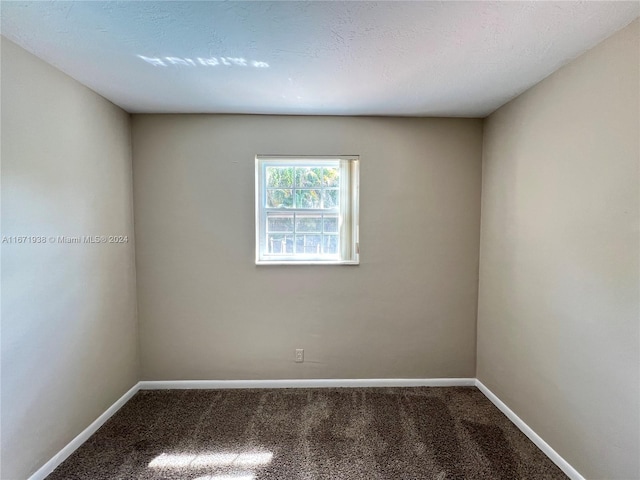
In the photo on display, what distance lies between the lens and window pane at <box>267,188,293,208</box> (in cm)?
259

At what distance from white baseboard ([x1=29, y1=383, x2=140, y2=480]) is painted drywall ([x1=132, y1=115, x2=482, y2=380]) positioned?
25cm

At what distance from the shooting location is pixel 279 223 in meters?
2.60

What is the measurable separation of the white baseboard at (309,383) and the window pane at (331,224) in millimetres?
1333

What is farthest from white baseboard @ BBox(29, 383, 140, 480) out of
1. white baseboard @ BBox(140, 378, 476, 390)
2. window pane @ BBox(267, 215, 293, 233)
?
window pane @ BBox(267, 215, 293, 233)

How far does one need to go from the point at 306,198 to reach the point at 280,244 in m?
0.48

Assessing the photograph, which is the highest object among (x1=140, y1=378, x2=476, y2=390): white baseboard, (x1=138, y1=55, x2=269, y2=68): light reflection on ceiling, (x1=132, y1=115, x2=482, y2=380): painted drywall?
(x1=138, y1=55, x2=269, y2=68): light reflection on ceiling

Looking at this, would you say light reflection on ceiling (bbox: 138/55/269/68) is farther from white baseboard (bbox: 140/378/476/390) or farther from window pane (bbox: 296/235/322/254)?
white baseboard (bbox: 140/378/476/390)

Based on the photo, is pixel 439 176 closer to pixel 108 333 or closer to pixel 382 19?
pixel 382 19

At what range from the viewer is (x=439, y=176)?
97.8 inches

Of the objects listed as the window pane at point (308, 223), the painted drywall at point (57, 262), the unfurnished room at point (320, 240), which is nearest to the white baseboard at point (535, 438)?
the unfurnished room at point (320, 240)

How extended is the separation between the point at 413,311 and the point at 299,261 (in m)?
1.10

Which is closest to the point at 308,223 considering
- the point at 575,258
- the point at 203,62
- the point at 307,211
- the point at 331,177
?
the point at 307,211

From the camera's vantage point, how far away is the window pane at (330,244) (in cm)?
263

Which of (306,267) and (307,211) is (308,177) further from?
(306,267)
